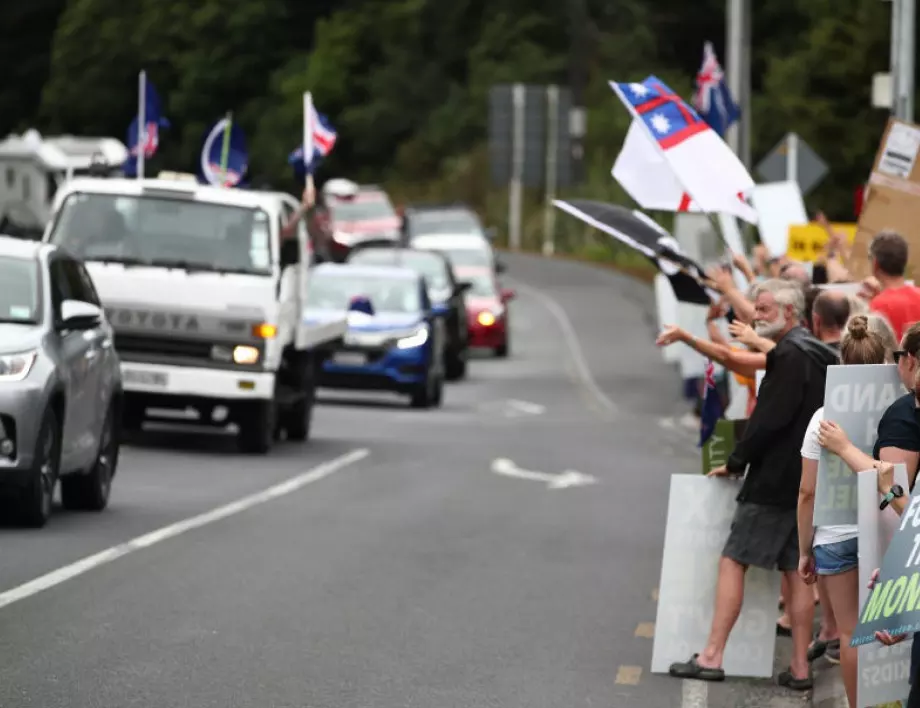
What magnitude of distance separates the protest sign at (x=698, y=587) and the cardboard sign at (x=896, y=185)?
4.50 metres

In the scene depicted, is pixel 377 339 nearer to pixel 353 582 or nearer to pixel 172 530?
pixel 172 530

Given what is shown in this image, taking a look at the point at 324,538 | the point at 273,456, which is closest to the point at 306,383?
the point at 273,456

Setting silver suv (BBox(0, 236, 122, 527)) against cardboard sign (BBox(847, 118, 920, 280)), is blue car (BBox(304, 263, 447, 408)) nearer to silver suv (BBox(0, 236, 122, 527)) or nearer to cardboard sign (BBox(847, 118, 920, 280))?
silver suv (BBox(0, 236, 122, 527))

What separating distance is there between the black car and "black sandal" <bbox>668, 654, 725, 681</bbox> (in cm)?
2738

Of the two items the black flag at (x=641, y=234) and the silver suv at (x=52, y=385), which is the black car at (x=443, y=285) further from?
the black flag at (x=641, y=234)

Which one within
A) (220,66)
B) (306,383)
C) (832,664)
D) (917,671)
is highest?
(917,671)

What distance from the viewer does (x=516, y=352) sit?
1929 inches

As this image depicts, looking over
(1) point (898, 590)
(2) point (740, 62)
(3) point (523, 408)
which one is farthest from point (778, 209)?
(1) point (898, 590)

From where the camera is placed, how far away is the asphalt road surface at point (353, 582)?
10.9 metres

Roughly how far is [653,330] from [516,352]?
14.0 ft

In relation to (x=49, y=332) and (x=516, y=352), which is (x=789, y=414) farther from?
(x=516, y=352)

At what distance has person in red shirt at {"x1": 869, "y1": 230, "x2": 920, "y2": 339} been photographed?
1299cm

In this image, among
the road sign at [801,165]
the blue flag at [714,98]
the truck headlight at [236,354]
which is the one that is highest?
the blue flag at [714,98]

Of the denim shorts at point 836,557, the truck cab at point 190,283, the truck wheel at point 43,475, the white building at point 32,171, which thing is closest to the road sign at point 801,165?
the truck cab at point 190,283
